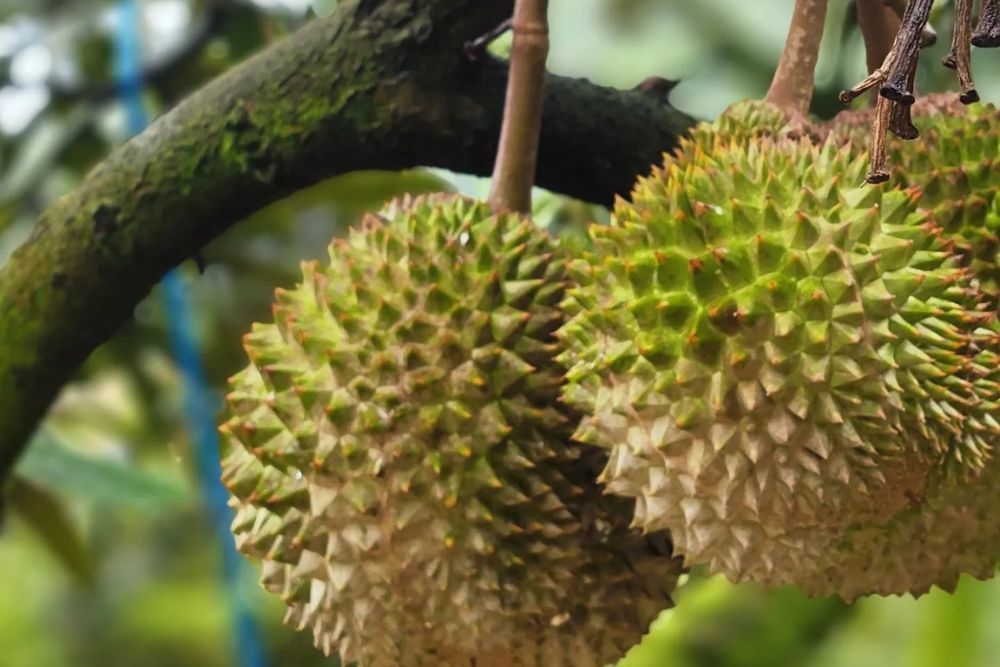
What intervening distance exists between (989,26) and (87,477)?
130cm

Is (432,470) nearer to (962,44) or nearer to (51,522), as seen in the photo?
(962,44)

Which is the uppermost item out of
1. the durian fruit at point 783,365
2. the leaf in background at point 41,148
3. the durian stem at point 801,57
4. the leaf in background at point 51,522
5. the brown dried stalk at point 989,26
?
the leaf in background at point 41,148

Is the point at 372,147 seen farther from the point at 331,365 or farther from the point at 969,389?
the point at 969,389

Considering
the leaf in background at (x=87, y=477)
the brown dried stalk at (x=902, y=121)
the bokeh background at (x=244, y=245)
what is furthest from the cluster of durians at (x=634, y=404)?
the leaf in background at (x=87, y=477)

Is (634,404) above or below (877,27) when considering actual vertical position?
below

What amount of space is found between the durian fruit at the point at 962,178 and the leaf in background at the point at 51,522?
1.24m


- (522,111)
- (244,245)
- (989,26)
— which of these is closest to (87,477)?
(244,245)

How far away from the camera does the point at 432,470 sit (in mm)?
626

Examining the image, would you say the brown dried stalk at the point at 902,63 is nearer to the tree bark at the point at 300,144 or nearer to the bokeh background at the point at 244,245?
the tree bark at the point at 300,144

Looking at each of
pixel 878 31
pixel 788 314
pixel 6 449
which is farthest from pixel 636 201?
pixel 6 449

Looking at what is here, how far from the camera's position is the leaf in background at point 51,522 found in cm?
151

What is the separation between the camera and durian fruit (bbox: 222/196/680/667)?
2.07 feet

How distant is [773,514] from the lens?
57cm

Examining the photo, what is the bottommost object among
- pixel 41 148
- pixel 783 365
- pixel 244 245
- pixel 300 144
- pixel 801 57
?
pixel 783 365
